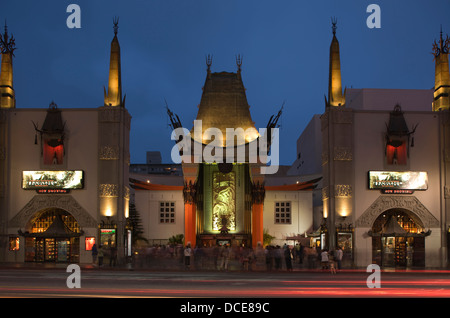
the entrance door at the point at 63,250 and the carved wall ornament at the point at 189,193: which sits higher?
the carved wall ornament at the point at 189,193

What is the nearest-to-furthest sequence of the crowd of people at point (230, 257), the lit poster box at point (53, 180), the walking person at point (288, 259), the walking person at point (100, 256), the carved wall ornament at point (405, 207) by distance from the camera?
the walking person at point (288, 259)
the crowd of people at point (230, 257)
the walking person at point (100, 256)
the lit poster box at point (53, 180)
the carved wall ornament at point (405, 207)

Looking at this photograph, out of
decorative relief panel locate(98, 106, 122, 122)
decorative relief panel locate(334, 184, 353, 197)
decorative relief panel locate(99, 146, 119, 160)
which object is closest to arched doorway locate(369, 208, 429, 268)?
decorative relief panel locate(334, 184, 353, 197)

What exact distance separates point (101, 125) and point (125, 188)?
157 inches

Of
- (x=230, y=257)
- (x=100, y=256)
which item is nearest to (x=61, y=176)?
(x=100, y=256)

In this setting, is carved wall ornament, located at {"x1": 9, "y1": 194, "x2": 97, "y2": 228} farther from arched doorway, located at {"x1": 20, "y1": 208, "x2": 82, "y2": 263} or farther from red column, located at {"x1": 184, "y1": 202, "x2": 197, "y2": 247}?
red column, located at {"x1": 184, "y1": 202, "x2": 197, "y2": 247}

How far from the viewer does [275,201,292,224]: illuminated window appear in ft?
162

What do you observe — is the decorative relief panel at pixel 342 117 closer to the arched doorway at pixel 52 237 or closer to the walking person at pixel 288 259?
the walking person at pixel 288 259

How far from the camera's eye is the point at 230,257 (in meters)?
34.6

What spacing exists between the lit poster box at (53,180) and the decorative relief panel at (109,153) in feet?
5.21

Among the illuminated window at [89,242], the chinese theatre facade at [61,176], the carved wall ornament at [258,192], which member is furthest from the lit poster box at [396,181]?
the illuminated window at [89,242]

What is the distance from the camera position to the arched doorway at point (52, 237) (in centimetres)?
3578

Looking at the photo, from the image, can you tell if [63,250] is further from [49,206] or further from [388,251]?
[388,251]

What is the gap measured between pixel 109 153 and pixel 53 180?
12.0ft

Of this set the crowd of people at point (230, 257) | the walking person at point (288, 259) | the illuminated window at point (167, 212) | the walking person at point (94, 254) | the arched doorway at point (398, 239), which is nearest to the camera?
the walking person at point (288, 259)
